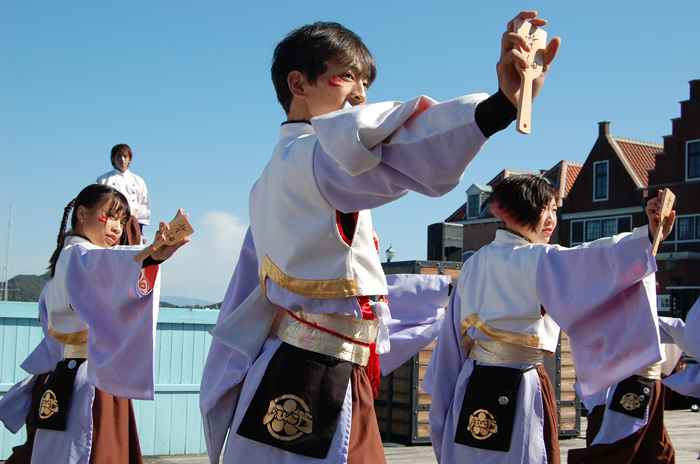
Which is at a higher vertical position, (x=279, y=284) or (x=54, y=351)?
(x=279, y=284)

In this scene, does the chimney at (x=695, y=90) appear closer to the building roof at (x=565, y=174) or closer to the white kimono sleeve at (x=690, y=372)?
the building roof at (x=565, y=174)

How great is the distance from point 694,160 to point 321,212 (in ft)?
88.9

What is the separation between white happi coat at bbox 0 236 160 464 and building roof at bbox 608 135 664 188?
26.9 meters

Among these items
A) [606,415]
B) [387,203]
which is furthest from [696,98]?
[387,203]

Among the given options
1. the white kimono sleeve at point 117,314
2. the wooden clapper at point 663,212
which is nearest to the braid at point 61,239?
the white kimono sleeve at point 117,314

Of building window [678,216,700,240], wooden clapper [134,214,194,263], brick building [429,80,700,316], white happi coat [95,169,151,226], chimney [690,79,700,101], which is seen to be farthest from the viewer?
chimney [690,79,700,101]

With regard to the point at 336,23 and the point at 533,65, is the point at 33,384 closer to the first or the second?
the point at 336,23

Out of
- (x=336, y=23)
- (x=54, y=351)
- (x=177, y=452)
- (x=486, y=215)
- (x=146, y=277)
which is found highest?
(x=486, y=215)

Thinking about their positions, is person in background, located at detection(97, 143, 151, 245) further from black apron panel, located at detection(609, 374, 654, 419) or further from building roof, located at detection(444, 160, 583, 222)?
building roof, located at detection(444, 160, 583, 222)

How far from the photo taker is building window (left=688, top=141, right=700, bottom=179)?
25.2 meters

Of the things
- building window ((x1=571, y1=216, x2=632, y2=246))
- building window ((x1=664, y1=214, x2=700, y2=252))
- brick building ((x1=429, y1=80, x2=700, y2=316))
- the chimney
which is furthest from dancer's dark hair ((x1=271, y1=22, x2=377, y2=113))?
the chimney

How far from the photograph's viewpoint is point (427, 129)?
127 centimetres

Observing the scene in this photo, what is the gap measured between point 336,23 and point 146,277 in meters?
1.36

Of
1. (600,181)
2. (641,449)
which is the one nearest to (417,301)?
(641,449)
